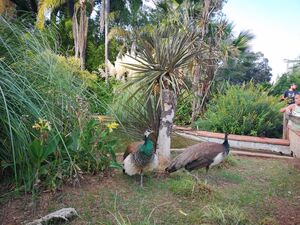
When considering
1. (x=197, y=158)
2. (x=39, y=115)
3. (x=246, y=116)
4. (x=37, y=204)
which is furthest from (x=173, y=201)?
(x=246, y=116)

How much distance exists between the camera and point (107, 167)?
174 inches

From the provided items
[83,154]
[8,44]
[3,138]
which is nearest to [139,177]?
[83,154]

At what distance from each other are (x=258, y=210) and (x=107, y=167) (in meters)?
1.79

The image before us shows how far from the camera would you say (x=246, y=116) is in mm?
9070

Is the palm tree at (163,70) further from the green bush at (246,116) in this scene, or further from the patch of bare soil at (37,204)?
the green bush at (246,116)

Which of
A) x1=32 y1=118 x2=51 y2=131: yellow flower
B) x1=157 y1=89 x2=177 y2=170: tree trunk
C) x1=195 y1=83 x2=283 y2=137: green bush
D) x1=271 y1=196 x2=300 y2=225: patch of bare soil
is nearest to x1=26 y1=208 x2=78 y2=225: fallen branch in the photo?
x1=32 y1=118 x2=51 y2=131: yellow flower

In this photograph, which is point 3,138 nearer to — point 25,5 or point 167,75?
point 167,75

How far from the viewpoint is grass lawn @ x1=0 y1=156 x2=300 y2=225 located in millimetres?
3262

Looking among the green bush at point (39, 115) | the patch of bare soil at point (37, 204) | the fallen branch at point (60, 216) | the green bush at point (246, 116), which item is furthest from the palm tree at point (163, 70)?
the green bush at point (246, 116)

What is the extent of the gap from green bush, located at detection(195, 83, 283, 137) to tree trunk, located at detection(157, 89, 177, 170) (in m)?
4.13

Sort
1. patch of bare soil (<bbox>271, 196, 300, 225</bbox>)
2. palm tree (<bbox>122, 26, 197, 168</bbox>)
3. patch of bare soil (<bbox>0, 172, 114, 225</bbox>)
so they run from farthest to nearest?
1. palm tree (<bbox>122, 26, 197, 168</bbox>)
2. patch of bare soil (<bbox>271, 196, 300, 225</bbox>)
3. patch of bare soil (<bbox>0, 172, 114, 225</bbox>)

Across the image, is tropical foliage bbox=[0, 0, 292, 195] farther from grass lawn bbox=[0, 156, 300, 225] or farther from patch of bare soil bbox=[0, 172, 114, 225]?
grass lawn bbox=[0, 156, 300, 225]

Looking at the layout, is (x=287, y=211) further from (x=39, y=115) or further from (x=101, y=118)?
(x=39, y=115)

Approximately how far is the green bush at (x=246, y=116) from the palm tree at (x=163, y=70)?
416 cm
